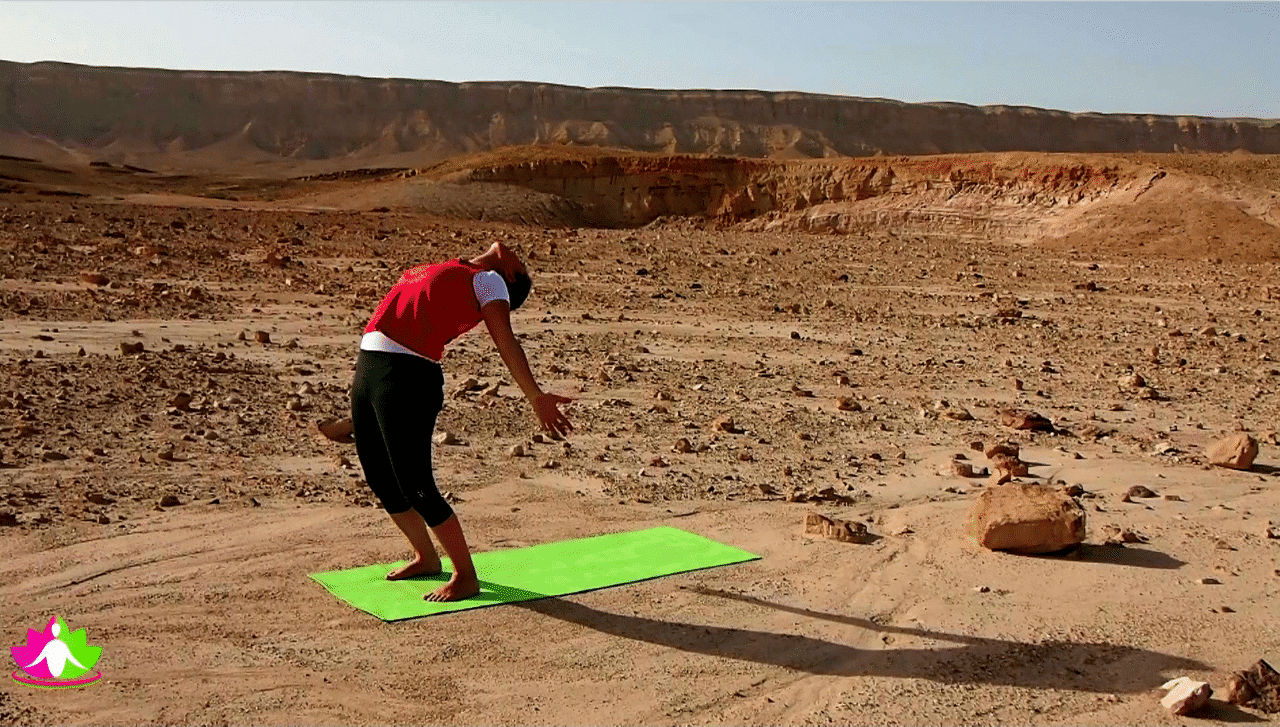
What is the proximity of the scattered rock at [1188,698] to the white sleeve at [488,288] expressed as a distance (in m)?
2.87

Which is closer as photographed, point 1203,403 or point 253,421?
point 253,421

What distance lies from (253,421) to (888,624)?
4862 mm

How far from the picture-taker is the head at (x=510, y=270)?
5.27 metres

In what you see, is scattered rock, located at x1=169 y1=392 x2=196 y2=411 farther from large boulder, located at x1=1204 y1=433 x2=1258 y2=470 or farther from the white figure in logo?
large boulder, located at x1=1204 y1=433 x2=1258 y2=470

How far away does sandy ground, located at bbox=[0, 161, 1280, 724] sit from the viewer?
15.4 feet

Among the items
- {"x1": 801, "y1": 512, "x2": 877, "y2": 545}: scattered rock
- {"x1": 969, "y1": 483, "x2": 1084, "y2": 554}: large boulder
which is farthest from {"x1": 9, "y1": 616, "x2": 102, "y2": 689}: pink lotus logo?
{"x1": 969, "y1": 483, "x2": 1084, "y2": 554}: large boulder

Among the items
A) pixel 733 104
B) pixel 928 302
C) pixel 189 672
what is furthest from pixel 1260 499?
pixel 733 104

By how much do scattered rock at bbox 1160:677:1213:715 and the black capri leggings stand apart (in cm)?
282

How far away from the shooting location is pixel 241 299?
551 inches

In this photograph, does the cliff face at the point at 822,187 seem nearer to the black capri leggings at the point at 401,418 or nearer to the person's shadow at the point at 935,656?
the person's shadow at the point at 935,656

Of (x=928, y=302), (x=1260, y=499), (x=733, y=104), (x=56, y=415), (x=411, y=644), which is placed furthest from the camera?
(x=733, y=104)

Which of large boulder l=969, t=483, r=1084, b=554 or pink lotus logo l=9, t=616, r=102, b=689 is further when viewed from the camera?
large boulder l=969, t=483, r=1084, b=554

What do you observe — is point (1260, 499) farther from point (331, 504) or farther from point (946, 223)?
point (946, 223)

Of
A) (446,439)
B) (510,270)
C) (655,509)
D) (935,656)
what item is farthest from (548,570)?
(446,439)
